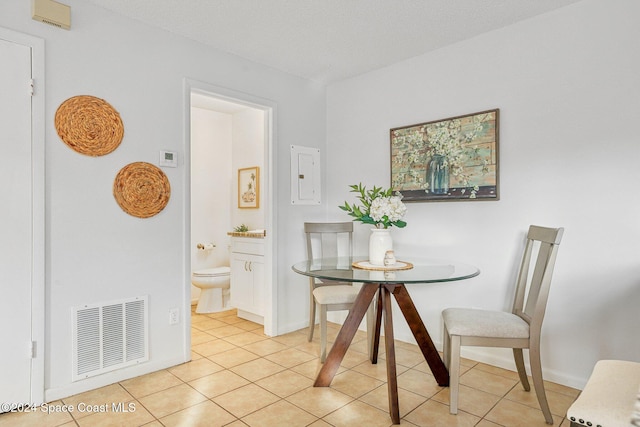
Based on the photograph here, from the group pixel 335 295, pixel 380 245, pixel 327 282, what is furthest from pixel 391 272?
pixel 327 282

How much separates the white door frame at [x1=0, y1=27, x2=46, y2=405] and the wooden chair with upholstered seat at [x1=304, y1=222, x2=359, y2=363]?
5.73ft

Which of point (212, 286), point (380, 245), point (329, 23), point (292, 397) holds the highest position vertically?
point (329, 23)

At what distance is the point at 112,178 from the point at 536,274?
8.90 feet

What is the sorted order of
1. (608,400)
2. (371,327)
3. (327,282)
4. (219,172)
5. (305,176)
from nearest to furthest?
(608,400), (371,327), (327,282), (305,176), (219,172)

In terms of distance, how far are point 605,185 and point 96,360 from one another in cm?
337

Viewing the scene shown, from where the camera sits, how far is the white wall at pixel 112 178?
2293mm

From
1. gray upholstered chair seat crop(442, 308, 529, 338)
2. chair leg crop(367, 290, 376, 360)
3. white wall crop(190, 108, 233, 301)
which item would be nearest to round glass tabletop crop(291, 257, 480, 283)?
gray upholstered chair seat crop(442, 308, 529, 338)

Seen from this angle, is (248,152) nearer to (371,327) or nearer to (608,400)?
(371,327)

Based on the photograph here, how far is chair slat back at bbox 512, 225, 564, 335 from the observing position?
6.80ft

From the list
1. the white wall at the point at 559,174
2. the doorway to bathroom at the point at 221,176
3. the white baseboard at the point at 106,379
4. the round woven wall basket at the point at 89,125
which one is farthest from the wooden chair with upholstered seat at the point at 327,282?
the round woven wall basket at the point at 89,125

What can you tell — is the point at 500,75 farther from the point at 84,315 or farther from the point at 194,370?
the point at 84,315

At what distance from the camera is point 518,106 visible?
2.68m

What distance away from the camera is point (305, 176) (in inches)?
149

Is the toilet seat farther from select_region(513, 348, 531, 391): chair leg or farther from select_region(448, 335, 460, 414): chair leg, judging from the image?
select_region(513, 348, 531, 391): chair leg
